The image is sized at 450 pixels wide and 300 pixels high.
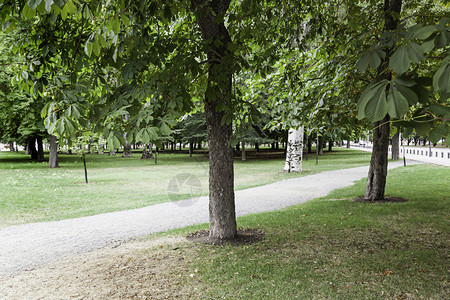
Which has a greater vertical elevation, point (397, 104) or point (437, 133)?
point (397, 104)

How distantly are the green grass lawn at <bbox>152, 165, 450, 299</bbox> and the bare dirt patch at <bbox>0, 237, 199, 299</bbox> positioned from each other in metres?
0.15

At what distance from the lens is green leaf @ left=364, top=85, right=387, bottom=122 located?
70.7 inches

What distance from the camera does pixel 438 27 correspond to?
1.98 meters

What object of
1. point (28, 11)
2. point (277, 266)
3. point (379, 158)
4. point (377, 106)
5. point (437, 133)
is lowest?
point (277, 266)

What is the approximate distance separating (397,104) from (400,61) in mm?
359

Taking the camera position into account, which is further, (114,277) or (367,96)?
(114,277)

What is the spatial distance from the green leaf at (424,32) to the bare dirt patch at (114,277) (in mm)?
3481

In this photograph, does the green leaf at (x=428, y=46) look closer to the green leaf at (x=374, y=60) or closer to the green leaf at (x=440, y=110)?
the green leaf at (x=374, y=60)

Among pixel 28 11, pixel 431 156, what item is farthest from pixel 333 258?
pixel 431 156

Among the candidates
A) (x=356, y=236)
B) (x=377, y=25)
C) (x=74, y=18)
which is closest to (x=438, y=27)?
(x=356, y=236)

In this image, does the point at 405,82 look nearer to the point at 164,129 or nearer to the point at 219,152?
the point at 164,129

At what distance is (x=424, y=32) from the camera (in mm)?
2021

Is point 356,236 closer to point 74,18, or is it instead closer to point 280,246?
point 280,246

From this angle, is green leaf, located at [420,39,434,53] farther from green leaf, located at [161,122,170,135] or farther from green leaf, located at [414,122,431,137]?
green leaf, located at [161,122,170,135]
